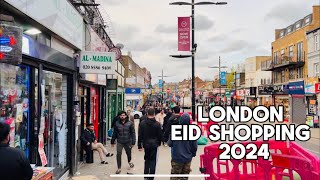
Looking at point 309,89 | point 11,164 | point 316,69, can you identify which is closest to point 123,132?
point 11,164

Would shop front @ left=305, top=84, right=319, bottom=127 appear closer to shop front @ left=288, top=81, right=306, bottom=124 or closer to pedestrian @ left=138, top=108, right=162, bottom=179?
shop front @ left=288, top=81, right=306, bottom=124

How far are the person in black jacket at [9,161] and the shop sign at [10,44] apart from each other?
3.05ft

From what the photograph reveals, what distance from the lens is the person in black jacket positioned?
3.96 m

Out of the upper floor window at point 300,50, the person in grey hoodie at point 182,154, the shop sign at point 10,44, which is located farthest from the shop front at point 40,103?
the upper floor window at point 300,50

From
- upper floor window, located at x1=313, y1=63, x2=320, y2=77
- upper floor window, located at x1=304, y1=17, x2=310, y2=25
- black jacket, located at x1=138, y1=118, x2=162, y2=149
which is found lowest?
black jacket, located at x1=138, y1=118, x2=162, y2=149

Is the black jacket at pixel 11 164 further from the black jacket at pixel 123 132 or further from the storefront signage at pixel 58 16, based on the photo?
the black jacket at pixel 123 132

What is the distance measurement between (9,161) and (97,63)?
660cm

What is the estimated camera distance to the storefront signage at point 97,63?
1031 centimetres

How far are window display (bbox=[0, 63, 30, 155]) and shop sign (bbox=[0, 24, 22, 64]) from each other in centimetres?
98

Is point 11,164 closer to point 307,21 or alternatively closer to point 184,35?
point 184,35

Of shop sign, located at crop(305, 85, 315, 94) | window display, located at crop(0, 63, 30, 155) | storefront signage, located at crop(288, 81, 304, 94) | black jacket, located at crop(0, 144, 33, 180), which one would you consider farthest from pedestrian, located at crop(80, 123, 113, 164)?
storefront signage, located at crop(288, 81, 304, 94)

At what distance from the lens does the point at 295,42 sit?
44.6 meters

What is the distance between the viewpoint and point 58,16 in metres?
8.04

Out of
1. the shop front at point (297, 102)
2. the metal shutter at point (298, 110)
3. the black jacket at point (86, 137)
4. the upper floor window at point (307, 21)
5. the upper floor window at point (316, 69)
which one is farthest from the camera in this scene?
the upper floor window at point (307, 21)
